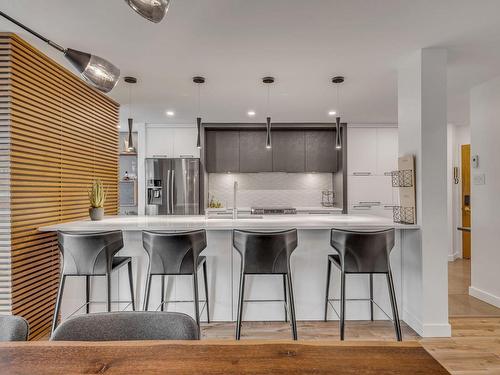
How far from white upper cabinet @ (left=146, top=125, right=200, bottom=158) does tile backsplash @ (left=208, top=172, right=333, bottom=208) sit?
83cm

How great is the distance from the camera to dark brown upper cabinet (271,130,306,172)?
564 cm

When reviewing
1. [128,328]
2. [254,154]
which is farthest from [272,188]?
[128,328]

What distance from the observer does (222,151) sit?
5.62 m

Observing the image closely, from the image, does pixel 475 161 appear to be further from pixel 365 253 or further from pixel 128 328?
pixel 128 328

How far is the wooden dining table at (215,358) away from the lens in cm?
85

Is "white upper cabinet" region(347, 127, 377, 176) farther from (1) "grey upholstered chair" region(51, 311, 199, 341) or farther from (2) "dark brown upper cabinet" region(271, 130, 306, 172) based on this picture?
(1) "grey upholstered chair" region(51, 311, 199, 341)

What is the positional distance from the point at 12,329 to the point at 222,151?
4.72 metres

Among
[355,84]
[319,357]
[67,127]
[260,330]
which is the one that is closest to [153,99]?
[67,127]

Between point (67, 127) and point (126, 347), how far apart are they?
9.03 ft

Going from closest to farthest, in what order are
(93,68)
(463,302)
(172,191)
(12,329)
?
1. (12,329)
2. (93,68)
3. (463,302)
4. (172,191)

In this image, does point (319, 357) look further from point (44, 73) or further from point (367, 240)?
point (44, 73)

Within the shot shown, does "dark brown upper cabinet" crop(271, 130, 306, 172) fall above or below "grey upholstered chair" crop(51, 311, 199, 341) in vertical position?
above

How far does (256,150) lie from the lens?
5.65 metres

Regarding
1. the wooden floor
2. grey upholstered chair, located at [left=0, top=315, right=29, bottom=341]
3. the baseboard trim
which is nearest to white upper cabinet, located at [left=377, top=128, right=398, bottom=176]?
the wooden floor
